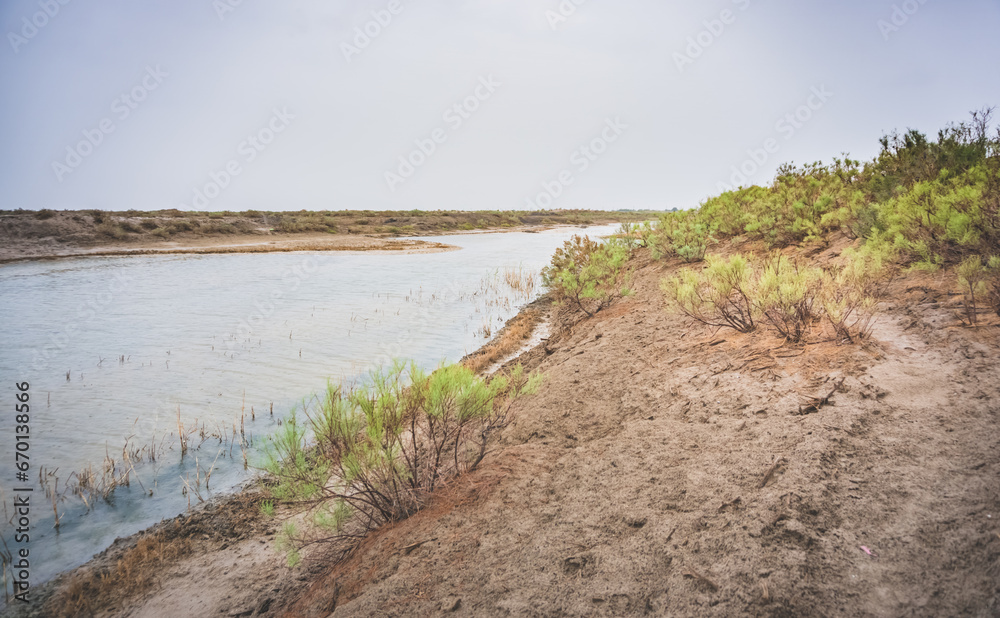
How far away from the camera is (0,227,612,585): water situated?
476 cm

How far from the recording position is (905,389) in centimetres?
343

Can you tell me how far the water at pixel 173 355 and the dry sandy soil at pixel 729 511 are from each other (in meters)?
1.12

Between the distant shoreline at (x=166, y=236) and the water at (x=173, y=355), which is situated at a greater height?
the distant shoreline at (x=166, y=236)

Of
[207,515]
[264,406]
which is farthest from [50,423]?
[207,515]

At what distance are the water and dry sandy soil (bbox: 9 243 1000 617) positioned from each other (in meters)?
1.12

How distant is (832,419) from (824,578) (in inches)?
61.5

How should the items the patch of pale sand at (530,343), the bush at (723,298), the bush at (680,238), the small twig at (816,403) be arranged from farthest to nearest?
the bush at (680,238) → the patch of pale sand at (530,343) → the bush at (723,298) → the small twig at (816,403)

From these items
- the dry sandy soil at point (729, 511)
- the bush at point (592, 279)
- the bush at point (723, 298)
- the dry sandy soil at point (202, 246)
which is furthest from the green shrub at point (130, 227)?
the bush at point (723, 298)

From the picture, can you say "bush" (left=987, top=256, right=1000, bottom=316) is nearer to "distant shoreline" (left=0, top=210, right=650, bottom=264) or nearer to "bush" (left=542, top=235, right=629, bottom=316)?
"bush" (left=542, top=235, right=629, bottom=316)

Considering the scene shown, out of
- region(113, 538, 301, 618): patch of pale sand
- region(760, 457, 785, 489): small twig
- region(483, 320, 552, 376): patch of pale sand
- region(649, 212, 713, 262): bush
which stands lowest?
region(113, 538, 301, 618): patch of pale sand

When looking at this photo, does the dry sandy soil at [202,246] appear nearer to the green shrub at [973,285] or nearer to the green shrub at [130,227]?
the green shrub at [130,227]

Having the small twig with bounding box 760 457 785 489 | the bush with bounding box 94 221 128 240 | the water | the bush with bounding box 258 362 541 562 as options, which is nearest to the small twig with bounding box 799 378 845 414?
the small twig with bounding box 760 457 785 489

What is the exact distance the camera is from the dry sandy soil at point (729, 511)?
2.16 metres

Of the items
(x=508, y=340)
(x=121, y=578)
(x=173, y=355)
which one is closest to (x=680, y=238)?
(x=508, y=340)
